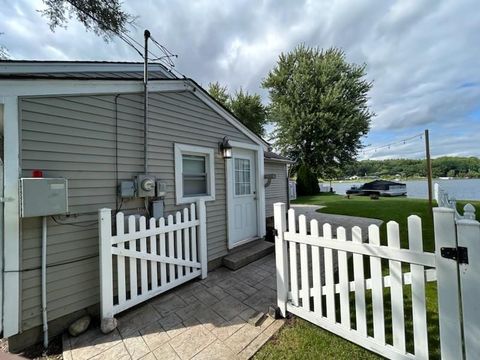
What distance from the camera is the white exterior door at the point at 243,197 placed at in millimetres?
4812

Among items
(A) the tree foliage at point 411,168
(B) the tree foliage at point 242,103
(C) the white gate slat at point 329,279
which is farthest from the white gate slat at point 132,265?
(A) the tree foliage at point 411,168

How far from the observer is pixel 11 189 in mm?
2215

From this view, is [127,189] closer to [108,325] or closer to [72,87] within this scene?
[72,87]

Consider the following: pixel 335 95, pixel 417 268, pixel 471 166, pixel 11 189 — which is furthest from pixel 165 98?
pixel 471 166

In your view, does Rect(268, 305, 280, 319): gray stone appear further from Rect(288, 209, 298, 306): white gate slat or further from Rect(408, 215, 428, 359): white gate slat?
Rect(408, 215, 428, 359): white gate slat

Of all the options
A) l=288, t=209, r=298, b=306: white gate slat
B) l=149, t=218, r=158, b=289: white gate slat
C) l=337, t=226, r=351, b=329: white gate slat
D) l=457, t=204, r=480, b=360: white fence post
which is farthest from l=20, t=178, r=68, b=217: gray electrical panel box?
l=457, t=204, r=480, b=360: white fence post

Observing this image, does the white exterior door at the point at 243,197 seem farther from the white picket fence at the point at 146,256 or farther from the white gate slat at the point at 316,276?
the white gate slat at the point at 316,276

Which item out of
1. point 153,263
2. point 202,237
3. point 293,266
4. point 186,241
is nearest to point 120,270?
point 153,263

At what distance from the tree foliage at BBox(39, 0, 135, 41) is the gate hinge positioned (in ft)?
20.5

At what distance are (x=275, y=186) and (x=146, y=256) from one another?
710 cm

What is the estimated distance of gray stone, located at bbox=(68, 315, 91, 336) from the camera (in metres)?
2.39

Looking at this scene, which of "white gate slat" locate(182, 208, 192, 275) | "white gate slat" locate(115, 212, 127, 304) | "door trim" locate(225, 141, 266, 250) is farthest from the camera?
"door trim" locate(225, 141, 266, 250)

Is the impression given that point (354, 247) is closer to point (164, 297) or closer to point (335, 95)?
point (164, 297)

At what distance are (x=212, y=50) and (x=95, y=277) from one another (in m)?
8.30
